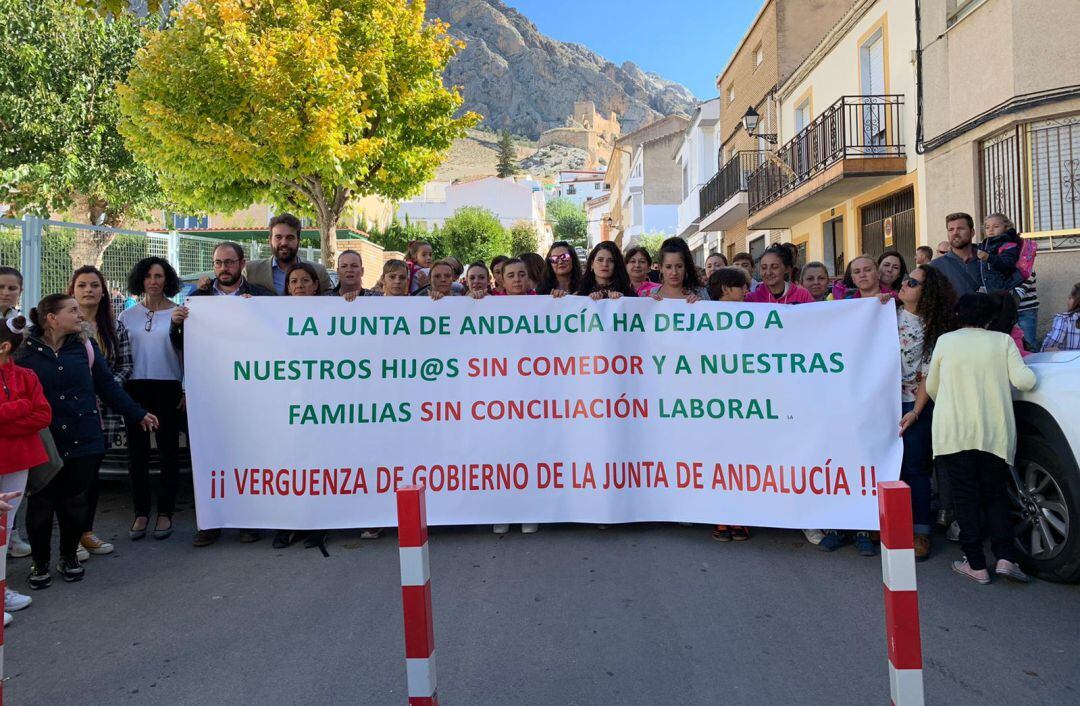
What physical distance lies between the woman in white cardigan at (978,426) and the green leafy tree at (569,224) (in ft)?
267

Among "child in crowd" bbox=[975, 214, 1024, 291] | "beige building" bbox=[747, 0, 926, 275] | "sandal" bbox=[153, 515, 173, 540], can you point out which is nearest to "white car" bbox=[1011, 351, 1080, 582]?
"child in crowd" bbox=[975, 214, 1024, 291]

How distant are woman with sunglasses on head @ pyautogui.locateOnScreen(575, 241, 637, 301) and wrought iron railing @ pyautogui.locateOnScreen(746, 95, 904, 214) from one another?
29.4ft

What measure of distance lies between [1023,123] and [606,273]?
700cm

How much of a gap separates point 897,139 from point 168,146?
42.0 ft

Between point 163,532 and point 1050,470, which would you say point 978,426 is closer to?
point 1050,470

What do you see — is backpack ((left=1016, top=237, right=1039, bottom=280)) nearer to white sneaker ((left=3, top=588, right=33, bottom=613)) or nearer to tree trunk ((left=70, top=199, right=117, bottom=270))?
white sneaker ((left=3, top=588, right=33, bottom=613))

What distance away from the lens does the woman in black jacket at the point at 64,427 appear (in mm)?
4422

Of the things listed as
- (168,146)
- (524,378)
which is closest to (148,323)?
(524,378)

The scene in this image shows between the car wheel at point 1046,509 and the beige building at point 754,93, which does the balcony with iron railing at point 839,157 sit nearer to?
the beige building at point 754,93

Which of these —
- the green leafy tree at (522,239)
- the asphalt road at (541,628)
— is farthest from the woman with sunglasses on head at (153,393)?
the green leafy tree at (522,239)

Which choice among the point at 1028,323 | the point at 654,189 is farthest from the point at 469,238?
the point at 1028,323

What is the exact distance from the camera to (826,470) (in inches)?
186

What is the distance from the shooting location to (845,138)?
14.2 metres

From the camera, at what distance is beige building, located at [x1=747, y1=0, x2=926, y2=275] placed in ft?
43.1
